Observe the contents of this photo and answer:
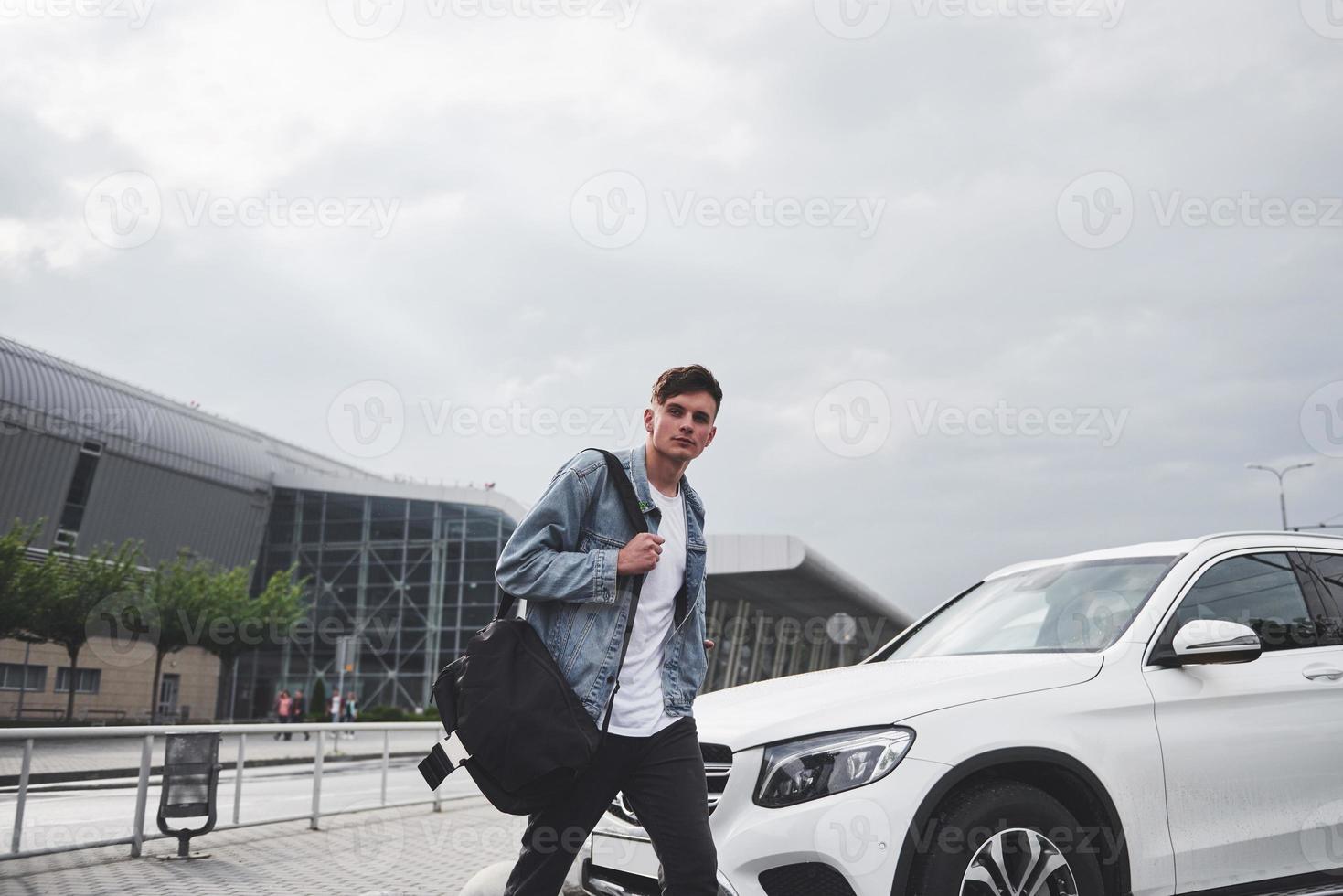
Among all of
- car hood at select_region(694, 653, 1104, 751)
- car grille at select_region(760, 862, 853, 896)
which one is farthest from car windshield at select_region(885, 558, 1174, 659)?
car grille at select_region(760, 862, 853, 896)

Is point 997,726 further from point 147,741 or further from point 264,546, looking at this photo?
point 264,546

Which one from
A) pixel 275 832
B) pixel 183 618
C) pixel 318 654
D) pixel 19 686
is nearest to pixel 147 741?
pixel 275 832

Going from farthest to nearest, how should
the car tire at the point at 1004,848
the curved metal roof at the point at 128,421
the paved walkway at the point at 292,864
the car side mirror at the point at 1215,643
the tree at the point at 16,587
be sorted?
the curved metal roof at the point at 128,421, the tree at the point at 16,587, the paved walkway at the point at 292,864, the car side mirror at the point at 1215,643, the car tire at the point at 1004,848

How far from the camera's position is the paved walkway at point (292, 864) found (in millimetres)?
6969

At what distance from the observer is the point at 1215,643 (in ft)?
13.0

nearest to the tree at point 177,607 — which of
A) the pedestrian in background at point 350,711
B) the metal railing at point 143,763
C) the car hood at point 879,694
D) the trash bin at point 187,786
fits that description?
the pedestrian in background at point 350,711

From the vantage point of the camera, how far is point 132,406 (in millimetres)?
49625

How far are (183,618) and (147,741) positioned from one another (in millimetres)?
33848

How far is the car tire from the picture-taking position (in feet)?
11.2

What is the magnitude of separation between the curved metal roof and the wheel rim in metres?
47.6

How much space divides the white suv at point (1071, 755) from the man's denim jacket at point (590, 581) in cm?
51

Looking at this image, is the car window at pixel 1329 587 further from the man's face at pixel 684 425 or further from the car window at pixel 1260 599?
the man's face at pixel 684 425

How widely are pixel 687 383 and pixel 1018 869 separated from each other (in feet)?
6.00

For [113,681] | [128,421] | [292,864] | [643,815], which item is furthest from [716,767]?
[128,421]
